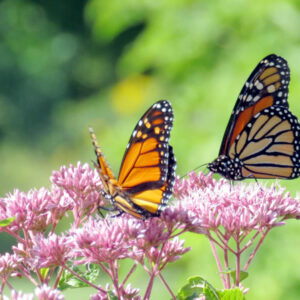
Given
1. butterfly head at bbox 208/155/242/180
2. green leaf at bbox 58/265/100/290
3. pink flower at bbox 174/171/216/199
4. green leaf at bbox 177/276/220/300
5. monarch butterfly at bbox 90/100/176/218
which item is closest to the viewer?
green leaf at bbox 177/276/220/300

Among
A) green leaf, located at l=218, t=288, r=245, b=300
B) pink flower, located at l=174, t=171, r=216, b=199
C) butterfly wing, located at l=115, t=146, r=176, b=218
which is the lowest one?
green leaf, located at l=218, t=288, r=245, b=300

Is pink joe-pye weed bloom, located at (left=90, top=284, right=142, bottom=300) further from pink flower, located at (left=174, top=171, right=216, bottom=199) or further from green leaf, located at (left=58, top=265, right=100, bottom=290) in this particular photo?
pink flower, located at (left=174, top=171, right=216, bottom=199)

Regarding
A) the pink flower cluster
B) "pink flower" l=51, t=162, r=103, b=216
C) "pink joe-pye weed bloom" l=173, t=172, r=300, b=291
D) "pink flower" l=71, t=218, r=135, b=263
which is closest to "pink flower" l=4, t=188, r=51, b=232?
the pink flower cluster

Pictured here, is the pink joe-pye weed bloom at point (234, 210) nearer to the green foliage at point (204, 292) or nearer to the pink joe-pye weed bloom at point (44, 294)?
the green foliage at point (204, 292)

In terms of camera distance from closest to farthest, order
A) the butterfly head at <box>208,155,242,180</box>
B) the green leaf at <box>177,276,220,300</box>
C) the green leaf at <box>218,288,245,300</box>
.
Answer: the green leaf at <box>218,288,245,300</box>
the green leaf at <box>177,276,220,300</box>
the butterfly head at <box>208,155,242,180</box>

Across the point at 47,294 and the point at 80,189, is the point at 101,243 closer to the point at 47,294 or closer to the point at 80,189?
the point at 47,294

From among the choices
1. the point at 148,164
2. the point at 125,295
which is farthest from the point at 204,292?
the point at 148,164

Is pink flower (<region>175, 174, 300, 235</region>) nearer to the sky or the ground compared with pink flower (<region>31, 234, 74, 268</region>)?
nearer to the sky
